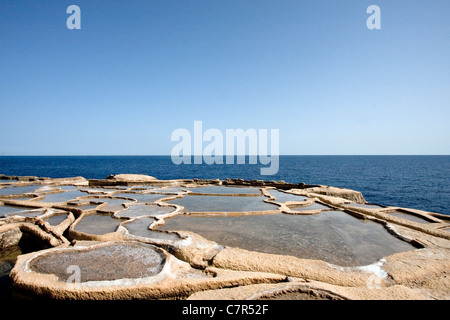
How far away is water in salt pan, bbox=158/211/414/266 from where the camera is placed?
21.9ft

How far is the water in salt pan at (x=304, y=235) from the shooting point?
667 centimetres

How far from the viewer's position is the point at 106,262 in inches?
219

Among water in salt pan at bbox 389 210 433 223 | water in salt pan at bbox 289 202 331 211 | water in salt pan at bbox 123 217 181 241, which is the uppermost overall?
water in salt pan at bbox 123 217 181 241

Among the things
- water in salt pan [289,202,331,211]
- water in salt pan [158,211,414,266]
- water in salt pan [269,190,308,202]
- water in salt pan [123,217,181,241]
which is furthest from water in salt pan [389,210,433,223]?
water in salt pan [123,217,181,241]

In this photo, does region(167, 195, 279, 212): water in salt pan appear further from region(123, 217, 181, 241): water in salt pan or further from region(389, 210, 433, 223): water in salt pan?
region(389, 210, 433, 223): water in salt pan

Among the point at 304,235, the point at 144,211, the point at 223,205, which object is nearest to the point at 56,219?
the point at 144,211

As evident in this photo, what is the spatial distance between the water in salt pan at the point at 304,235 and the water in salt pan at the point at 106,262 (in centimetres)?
223

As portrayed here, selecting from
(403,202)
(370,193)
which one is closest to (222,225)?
(403,202)

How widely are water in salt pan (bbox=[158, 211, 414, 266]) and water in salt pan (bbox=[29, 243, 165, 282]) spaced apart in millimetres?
2233
